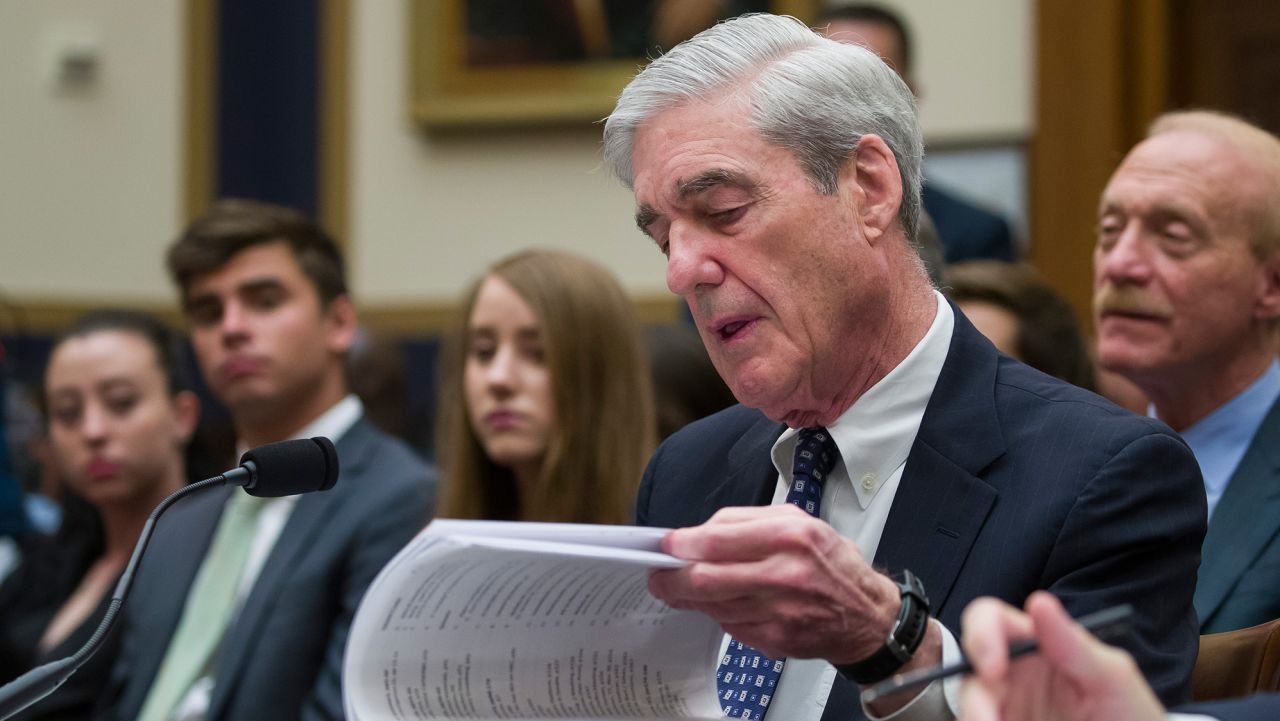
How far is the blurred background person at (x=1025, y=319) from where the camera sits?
3213mm

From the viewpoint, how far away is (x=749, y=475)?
2.05m

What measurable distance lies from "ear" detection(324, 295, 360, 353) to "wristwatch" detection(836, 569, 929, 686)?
250 centimetres

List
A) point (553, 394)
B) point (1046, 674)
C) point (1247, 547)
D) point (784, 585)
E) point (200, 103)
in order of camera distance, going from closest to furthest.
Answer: point (1046, 674), point (784, 585), point (1247, 547), point (553, 394), point (200, 103)


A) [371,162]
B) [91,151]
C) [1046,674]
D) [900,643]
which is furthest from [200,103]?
→ [1046,674]

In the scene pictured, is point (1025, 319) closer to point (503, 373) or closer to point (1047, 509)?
point (503, 373)

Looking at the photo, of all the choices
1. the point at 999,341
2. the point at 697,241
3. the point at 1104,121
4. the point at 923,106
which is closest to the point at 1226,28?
the point at 1104,121

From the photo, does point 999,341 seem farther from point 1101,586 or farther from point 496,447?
point 1101,586

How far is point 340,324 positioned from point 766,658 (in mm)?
2265

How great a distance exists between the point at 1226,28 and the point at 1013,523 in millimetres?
3659

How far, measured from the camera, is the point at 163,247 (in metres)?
6.63

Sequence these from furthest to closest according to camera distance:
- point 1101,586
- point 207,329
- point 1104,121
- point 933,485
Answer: point 1104,121, point 207,329, point 933,485, point 1101,586

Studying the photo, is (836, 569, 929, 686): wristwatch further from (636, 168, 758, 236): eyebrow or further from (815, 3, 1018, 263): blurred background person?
(815, 3, 1018, 263): blurred background person

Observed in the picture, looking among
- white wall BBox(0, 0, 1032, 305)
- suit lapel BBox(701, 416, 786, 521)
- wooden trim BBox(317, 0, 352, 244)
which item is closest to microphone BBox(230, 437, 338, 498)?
suit lapel BBox(701, 416, 786, 521)

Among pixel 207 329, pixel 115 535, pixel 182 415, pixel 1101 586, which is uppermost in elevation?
pixel 1101 586
